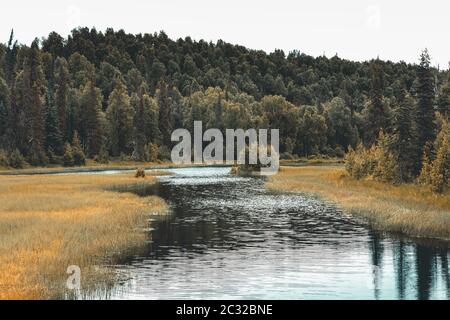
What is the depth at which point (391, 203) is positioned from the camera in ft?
192

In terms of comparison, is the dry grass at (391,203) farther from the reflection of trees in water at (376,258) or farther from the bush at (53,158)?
the bush at (53,158)

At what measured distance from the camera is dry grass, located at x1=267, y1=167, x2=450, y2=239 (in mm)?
45469

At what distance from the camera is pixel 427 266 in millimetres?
34688

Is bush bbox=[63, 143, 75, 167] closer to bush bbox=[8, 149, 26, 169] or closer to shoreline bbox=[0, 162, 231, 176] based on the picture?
shoreline bbox=[0, 162, 231, 176]

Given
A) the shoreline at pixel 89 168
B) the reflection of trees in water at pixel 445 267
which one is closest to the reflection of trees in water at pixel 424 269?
the reflection of trees in water at pixel 445 267

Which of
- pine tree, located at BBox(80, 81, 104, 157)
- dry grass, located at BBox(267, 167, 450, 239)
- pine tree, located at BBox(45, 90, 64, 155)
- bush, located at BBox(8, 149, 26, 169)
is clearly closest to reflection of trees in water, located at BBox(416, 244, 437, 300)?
dry grass, located at BBox(267, 167, 450, 239)

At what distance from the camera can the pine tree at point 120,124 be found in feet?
581

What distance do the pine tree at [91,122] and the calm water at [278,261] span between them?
4585 inches

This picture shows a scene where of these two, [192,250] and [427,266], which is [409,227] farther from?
[192,250]

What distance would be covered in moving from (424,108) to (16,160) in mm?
91690

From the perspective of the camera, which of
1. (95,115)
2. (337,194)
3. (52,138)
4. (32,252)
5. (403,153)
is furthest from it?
(95,115)

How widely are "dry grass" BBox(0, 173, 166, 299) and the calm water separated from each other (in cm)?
185
